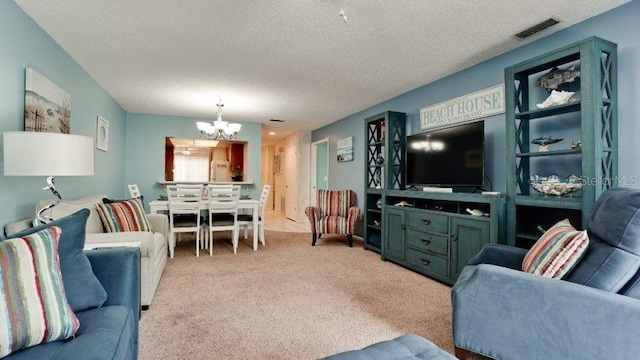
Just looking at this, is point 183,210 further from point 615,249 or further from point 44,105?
point 615,249

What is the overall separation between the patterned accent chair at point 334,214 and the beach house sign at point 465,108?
1.75 meters

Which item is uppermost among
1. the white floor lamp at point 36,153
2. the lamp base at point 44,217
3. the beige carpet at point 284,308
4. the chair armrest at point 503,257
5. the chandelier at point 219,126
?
the chandelier at point 219,126

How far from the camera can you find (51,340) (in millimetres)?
1141

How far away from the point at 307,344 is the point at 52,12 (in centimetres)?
299

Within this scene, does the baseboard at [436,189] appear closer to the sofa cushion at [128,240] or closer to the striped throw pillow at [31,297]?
the sofa cushion at [128,240]

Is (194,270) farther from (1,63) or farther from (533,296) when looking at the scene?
(533,296)

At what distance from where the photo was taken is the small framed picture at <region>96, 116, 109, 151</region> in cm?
415

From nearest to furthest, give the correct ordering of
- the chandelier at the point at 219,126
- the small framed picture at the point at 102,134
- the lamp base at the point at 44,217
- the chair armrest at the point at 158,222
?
the lamp base at the point at 44,217 → the chair armrest at the point at 158,222 → the small framed picture at the point at 102,134 → the chandelier at the point at 219,126

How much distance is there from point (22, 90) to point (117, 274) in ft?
6.06

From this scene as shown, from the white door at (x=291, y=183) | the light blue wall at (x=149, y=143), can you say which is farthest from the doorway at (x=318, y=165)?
the light blue wall at (x=149, y=143)

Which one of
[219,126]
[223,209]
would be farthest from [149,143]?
[223,209]

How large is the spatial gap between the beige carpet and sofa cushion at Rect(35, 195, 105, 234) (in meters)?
0.80

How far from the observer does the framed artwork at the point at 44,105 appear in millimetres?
2450

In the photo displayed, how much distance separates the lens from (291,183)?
28.0 feet
